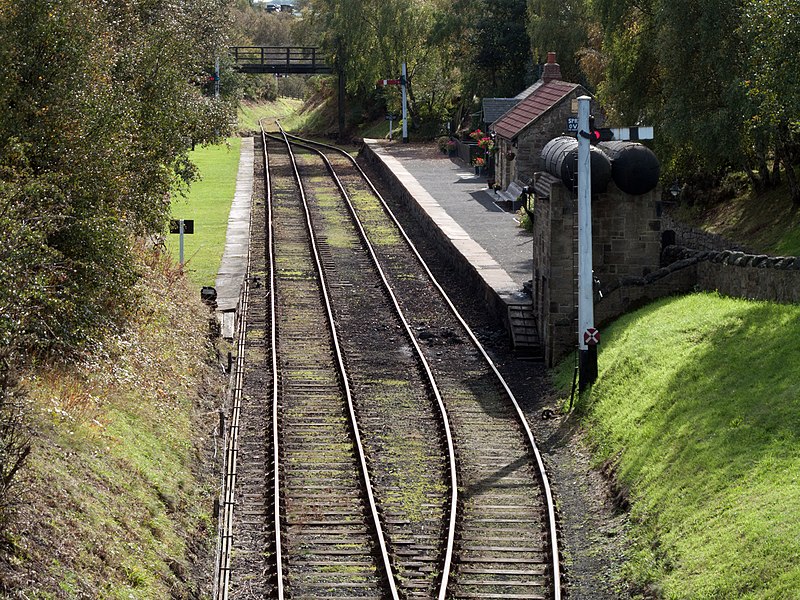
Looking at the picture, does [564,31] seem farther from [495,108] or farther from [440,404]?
[440,404]

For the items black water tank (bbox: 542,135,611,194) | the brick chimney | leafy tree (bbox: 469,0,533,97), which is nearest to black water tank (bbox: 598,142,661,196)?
black water tank (bbox: 542,135,611,194)

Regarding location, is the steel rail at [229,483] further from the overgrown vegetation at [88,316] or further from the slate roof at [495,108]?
the slate roof at [495,108]

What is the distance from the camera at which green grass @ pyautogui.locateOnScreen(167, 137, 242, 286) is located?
30.0 meters

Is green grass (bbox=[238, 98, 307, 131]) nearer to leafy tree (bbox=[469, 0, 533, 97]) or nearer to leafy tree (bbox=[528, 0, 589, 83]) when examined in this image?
leafy tree (bbox=[469, 0, 533, 97])

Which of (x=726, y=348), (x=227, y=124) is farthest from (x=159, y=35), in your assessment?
(x=726, y=348)

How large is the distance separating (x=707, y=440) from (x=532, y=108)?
2694 cm

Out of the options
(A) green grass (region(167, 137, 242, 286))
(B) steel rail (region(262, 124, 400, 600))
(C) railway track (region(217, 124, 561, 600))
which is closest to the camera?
(B) steel rail (region(262, 124, 400, 600))

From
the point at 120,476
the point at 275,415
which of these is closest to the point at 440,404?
the point at 275,415

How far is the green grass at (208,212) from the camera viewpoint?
30031 mm

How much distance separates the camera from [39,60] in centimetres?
1753

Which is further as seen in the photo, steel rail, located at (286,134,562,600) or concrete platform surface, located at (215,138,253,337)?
concrete platform surface, located at (215,138,253,337)

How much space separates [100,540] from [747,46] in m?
22.5

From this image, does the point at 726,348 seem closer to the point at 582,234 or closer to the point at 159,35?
the point at 582,234

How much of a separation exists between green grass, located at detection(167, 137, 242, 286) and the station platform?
6.37 meters
